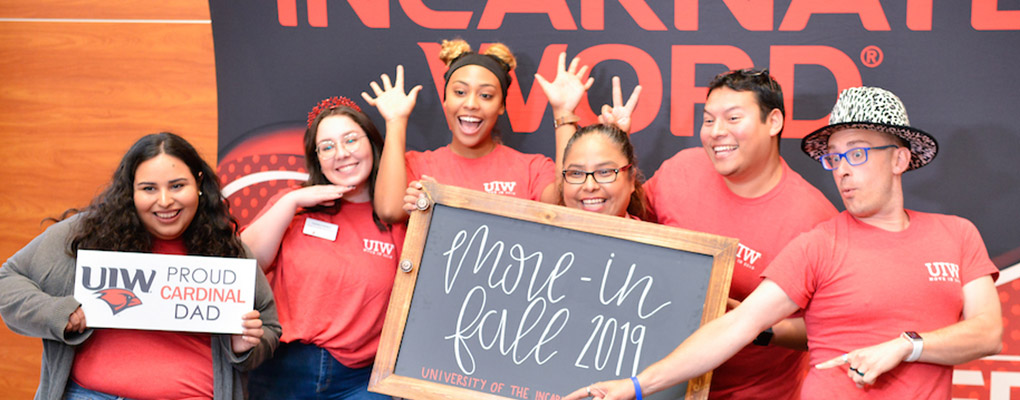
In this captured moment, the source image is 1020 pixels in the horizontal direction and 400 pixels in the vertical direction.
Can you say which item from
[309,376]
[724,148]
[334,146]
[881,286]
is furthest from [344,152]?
[881,286]

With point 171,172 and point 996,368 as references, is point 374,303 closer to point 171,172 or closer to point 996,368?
point 171,172

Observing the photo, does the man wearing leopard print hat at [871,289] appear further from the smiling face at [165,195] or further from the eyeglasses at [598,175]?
the smiling face at [165,195]

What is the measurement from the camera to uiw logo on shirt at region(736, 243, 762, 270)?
7.71ft

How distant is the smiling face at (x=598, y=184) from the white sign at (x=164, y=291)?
1.04 m

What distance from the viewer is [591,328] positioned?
6.90 ft

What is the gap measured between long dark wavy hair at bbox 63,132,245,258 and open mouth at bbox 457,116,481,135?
0.89 meters

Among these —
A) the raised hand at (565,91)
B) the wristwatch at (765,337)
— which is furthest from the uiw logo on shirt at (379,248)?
the wristwatch at (765,337)

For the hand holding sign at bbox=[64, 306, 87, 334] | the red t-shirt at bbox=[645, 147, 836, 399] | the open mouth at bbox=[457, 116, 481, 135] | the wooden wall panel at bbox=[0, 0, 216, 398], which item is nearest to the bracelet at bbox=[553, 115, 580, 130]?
the open mouth at bbox=[457, 116, 481, 135]

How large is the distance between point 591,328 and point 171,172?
143 cm

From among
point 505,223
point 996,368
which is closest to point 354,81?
point 505,223

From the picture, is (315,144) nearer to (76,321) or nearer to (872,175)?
(76,321)

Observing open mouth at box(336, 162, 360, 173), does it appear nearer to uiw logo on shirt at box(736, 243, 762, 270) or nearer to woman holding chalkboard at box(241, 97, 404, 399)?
woman holding chalkboard at box(241, 97, 404, 399)

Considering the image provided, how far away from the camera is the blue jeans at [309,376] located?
2551 millimetres

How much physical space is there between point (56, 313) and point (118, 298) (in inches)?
6.5
